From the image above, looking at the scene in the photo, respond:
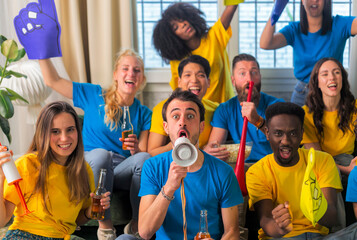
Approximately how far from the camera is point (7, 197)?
1.92 meters

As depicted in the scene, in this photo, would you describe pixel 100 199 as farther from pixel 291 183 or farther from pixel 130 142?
pixel 291 183

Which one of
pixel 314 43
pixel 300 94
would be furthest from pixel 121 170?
pixel 314 43

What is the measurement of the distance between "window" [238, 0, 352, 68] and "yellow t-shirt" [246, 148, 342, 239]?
188cm

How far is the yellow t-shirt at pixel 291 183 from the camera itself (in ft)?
6.59

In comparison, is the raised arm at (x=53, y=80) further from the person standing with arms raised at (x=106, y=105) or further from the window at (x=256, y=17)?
A: the window at (x=256, y=17)

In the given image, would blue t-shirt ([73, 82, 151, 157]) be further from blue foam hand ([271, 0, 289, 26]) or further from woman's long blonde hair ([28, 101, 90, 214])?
blue foam hand ([271, 0, 289, 26])

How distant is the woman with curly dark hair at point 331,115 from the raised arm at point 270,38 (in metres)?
0.54

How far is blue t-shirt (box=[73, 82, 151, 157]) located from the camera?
2787 mm

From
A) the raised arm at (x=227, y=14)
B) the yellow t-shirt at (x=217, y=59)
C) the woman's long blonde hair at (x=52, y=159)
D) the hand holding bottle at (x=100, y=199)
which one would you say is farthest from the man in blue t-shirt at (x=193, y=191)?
the raised arm at (x=227, y=14)

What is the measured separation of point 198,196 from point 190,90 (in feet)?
3.45

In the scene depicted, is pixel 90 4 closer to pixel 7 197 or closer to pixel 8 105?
pixel 8 105

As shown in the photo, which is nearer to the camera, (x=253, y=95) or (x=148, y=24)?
(x=253, y=95)

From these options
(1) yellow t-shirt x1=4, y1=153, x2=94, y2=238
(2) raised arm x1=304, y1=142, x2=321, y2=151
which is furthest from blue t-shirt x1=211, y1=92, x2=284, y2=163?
(1) yellow t-shirt x1=4, y1=153, x2=94, y2=238

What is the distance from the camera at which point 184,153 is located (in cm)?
154
